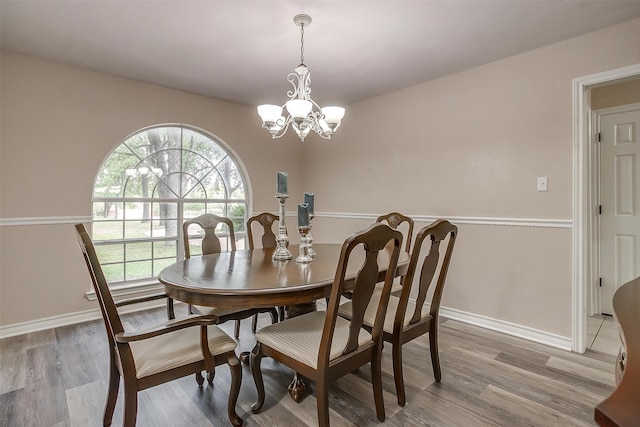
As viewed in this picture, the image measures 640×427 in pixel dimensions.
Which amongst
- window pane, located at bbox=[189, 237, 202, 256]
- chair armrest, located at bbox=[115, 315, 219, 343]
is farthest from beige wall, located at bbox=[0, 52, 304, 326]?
chair armrest, located at bbox=[115, 315, 219, 343]

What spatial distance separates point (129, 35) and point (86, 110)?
3.46ft

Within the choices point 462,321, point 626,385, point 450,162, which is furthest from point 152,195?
point 626,385

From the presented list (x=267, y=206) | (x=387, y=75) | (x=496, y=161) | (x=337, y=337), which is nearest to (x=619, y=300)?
(x=337, y=337)

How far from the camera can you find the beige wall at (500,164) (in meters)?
2.48

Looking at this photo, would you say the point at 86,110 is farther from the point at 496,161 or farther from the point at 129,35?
the point at 496,161

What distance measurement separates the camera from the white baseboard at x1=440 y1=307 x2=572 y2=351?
2506mm

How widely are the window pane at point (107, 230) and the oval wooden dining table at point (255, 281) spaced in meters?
1.65

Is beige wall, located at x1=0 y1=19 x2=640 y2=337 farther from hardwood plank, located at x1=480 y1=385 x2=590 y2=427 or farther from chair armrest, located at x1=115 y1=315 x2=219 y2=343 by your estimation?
chair armrest, located at x1=115 y1=315 x2=219 y2=343

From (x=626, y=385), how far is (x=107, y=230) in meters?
3.75

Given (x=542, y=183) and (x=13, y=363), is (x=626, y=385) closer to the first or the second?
(x=542, y=183)

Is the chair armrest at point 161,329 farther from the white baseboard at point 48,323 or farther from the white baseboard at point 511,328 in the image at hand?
the white baseboard at point 511,328

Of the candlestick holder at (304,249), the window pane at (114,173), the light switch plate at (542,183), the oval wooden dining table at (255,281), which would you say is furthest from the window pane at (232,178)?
the light switch plate at (542,183)

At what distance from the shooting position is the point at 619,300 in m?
0.95

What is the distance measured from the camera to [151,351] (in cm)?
149
